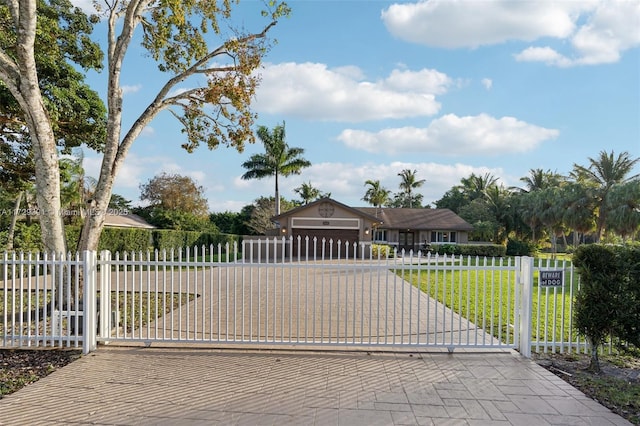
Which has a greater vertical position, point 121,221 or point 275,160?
point 275,160

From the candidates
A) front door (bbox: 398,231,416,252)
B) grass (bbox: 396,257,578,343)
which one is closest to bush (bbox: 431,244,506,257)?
front door (bbox: 398,231,416,252)

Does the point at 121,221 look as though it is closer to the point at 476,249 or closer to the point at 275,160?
the point at 275,160

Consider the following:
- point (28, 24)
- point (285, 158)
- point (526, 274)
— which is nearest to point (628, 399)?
point (526, 274)

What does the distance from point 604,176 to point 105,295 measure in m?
46.3

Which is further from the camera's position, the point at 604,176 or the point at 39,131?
the point at 604,176

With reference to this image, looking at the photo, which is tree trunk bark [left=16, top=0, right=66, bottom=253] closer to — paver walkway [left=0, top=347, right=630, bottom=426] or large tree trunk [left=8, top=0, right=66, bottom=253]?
large tree trunk [left=8, top=0, right=66, bottom=253]

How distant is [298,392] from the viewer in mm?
4688

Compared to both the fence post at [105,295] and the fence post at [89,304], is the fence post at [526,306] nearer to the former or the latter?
the fence post at [105,295]

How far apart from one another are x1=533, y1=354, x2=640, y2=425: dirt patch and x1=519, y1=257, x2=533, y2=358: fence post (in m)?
0.22

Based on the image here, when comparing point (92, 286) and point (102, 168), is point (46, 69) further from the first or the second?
point (92, 286)

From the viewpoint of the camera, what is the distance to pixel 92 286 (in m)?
6.20

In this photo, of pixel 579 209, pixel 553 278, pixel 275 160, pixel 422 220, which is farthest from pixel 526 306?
pixel 579 209

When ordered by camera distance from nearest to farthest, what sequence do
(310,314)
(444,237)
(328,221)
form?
(310,314) < (328,221) < (444,237)

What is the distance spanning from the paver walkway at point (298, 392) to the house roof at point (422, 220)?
36515 millimetres
